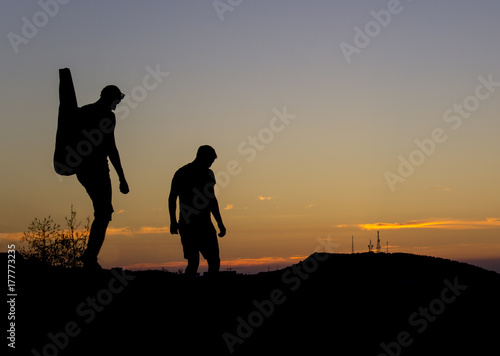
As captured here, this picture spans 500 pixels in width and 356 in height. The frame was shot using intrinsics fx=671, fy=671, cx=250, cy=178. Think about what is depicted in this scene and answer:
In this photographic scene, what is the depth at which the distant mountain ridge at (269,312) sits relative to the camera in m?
9.08

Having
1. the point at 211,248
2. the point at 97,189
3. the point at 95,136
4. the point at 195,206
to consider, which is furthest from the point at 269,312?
the point at 95,136

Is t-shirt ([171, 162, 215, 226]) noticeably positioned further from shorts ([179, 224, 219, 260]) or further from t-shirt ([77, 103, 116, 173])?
t-shirt ([77, 103, 116, 173])

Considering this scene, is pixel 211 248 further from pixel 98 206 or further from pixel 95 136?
pixel 95 136

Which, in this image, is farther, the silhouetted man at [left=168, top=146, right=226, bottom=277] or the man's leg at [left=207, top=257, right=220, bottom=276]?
the man's leg at [left=207, top=257, right=220, bottom=276]

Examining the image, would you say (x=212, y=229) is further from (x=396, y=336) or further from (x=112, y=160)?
(x=396, y=336)

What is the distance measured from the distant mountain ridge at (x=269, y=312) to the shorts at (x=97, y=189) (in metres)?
1.19

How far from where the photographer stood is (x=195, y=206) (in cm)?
1113

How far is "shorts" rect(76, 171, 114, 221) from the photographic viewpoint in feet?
35.4

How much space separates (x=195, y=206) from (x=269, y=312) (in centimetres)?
219

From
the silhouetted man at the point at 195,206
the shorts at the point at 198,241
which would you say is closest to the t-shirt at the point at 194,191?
the silhouetted man at the point at 195,206

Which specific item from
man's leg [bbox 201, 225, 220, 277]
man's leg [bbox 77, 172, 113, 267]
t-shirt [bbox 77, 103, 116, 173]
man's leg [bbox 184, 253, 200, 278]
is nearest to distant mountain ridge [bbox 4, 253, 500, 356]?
man's leg [bbox 184, 253, 200, 278]

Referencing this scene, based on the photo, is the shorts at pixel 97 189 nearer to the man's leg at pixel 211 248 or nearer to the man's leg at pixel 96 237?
the man's leg at pixel 96 237

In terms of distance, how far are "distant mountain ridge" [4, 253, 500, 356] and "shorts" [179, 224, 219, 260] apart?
0.57 m

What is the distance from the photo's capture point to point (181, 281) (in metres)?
11.8
